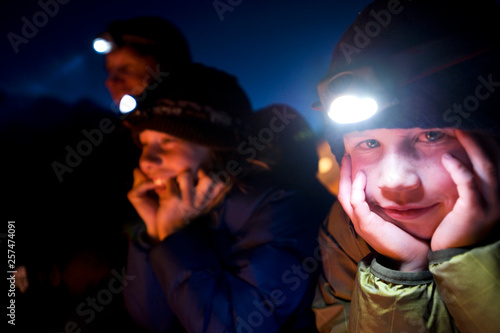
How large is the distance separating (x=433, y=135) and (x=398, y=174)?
25 cm

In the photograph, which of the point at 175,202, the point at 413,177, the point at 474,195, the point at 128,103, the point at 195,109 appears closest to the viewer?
the point at 474,195

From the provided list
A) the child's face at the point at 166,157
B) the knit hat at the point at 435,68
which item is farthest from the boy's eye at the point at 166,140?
the knit hat at the point at 435,68

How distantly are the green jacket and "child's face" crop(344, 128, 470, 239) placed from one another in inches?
7.3

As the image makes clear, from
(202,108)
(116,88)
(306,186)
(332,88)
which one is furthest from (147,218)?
(332,88)

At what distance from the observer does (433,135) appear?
49.2 inches

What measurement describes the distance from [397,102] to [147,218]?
223cm

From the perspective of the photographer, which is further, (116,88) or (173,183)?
(116,88)

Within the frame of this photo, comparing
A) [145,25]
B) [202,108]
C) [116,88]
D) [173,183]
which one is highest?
[145,25]

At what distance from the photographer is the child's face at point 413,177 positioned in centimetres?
120

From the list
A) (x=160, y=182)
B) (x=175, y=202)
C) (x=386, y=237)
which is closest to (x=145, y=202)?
(x=160, y=182)

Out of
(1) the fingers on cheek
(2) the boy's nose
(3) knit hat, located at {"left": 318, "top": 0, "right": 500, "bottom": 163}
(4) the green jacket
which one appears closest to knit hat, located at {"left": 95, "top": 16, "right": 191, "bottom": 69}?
(3) knit hat, located at {"left": 318, "top": 0, "right": 500, "bottom": 163}

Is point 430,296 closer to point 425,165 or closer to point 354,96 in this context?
point 425,165

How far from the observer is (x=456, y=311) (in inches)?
43.7

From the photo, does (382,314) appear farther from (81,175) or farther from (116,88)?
(81,175)
